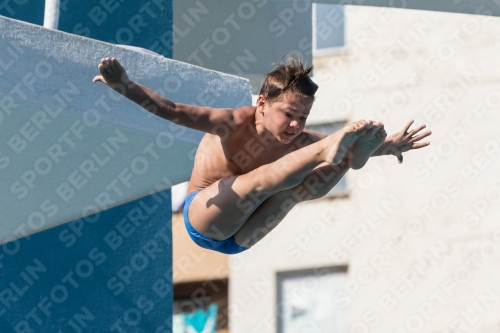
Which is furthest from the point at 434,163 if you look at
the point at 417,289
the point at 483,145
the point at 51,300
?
the point at 51,300

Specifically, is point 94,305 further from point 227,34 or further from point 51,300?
point 227,34

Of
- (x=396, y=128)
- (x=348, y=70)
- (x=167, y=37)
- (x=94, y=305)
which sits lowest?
(x=94, y=305)

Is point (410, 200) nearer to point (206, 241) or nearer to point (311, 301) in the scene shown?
point (311, 301)

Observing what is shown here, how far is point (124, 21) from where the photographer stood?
28.4 ft

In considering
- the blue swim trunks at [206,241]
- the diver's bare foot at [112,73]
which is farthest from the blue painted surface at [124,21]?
the diver's bare foot at [112,73]

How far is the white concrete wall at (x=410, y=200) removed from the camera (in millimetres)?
15172

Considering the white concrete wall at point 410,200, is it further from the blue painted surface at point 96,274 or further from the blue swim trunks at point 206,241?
the blue swim trunks at point 206,241

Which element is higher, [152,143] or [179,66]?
[179,66]

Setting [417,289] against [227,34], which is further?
[417,289]

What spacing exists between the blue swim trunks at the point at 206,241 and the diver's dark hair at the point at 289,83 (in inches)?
37.3

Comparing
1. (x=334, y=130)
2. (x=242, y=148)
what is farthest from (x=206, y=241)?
(x=334, y=130)

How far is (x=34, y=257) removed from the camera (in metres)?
8.45

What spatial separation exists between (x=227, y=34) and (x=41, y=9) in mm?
1674

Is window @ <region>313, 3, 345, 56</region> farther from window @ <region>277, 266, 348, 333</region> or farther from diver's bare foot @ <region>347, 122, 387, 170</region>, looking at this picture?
diver's bare foot @ <region>347, 122, 387, 170</region>
